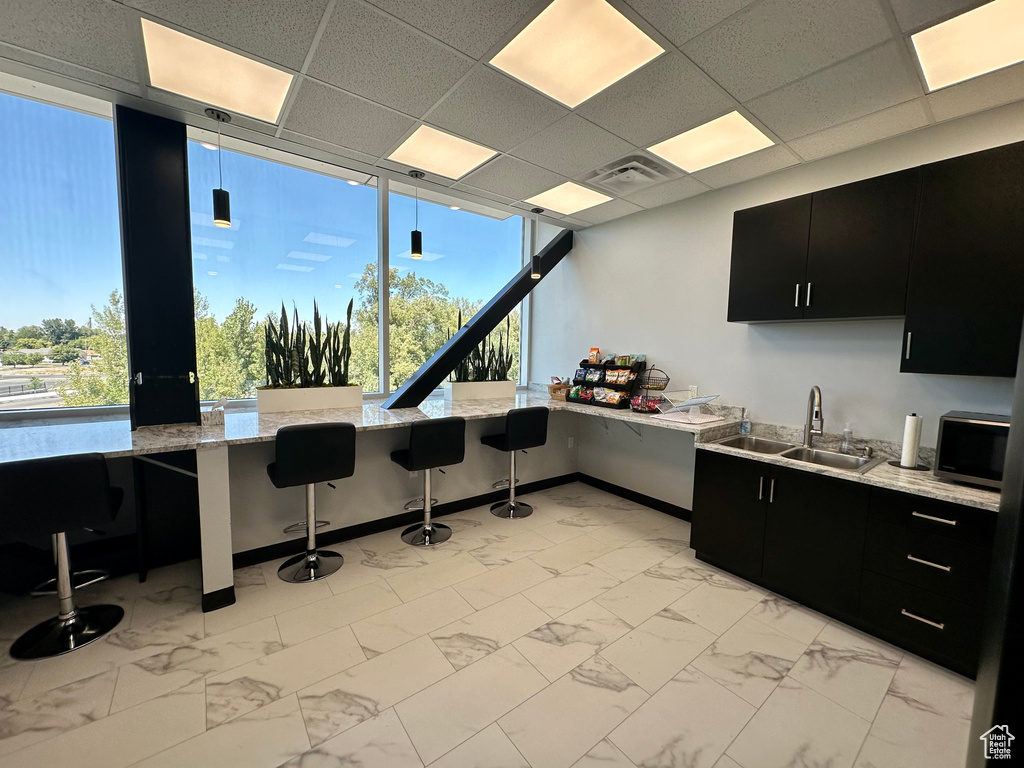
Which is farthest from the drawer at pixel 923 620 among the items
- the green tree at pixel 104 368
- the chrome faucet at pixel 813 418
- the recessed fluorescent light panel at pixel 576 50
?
the green tree at pixel 104 368

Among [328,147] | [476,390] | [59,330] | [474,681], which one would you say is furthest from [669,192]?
[59,330]

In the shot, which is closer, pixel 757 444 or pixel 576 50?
pixel 576 50

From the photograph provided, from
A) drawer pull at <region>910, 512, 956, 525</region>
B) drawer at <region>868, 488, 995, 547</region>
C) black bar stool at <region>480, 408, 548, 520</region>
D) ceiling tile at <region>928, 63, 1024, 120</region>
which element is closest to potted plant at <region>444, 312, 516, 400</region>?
black bar stool at <region>480, 408, 548, 520</region>

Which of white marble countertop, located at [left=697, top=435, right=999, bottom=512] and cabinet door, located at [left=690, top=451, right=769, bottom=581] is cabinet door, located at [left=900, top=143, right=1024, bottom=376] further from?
cabinet door, located at [left=690, top=451, right=769, bottom=581]

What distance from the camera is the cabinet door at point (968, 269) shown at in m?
2.01

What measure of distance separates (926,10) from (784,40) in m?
0.46

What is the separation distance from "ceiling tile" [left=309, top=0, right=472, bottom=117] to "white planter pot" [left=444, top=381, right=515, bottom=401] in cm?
220

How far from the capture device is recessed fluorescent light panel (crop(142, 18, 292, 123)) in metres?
1.94

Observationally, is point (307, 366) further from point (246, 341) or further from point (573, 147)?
point (573, 147)

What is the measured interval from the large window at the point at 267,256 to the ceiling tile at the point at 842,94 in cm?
292

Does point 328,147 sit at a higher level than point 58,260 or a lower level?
higher

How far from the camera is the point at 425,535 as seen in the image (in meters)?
3.26

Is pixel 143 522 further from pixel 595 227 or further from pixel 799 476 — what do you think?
pixel 595 227

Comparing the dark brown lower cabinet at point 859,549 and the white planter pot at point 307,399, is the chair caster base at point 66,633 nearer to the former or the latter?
the white planter pot at point 307,399
